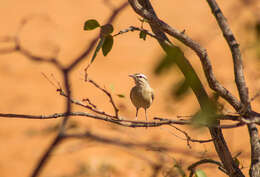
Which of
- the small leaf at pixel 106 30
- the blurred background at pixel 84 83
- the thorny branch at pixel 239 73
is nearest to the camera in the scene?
the small leaf at pixel 106 30

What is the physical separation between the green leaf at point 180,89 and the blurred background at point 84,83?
382cm

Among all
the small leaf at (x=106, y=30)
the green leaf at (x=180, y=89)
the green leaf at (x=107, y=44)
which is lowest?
the green leaf at (x=180, y=89)

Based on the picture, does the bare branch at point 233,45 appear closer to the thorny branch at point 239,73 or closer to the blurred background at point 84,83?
the thorny branch at point 239,73

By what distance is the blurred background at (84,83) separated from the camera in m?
7.42

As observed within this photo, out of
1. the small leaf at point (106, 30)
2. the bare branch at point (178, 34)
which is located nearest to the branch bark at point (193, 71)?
the bare branch at point (178, 34)

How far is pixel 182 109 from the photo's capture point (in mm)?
9055

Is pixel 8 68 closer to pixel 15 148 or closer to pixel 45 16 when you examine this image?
pixel 45 16

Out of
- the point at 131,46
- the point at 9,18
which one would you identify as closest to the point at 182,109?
the point at 131,46

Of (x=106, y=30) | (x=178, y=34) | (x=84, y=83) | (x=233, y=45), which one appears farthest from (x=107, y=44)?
(x=84, y=83)

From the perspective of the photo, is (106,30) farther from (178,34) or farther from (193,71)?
(193,71)

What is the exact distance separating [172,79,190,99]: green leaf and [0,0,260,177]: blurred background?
3.82 meters

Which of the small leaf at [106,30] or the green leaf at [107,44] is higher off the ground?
the small leaf at [106,30]

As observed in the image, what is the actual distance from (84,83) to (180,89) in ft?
29.4

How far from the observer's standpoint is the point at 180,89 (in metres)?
1.53
